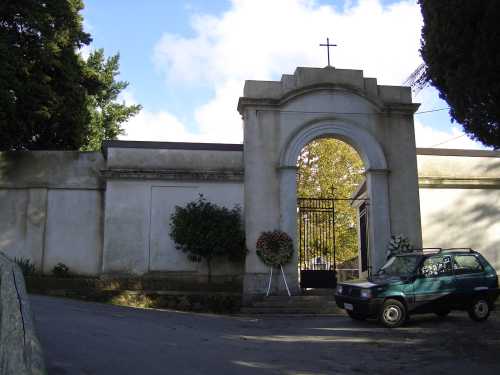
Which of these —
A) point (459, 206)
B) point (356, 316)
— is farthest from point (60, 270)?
point (459, 206)

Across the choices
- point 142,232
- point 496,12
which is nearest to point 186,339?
point 496,12

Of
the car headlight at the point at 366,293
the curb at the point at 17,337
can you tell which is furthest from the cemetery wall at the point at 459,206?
the curb at the point at 17,337

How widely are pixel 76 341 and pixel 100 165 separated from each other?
1206 cm

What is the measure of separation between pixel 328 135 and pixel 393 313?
268 inches

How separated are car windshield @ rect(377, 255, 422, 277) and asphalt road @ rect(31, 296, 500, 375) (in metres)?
1.20

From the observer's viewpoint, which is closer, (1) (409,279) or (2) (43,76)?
(1) (409,279)

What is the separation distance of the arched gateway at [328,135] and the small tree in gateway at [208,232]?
5.03ft

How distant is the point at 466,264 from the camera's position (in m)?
13.3

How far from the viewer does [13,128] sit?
64.7 ft

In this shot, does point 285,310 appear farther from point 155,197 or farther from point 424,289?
point 155,197

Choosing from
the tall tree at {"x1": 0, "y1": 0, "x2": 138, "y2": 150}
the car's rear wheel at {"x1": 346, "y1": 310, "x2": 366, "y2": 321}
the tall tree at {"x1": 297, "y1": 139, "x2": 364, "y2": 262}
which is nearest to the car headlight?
the car's rear wheel at {"x1": 346, "y1": 310, "x2": 366, "y2": 321}

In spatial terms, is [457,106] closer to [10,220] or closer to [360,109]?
[360,109]

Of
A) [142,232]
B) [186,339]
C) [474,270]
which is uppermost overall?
[142,232]

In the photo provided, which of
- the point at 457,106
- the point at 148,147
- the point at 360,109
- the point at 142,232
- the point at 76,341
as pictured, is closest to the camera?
the point at 76,341
